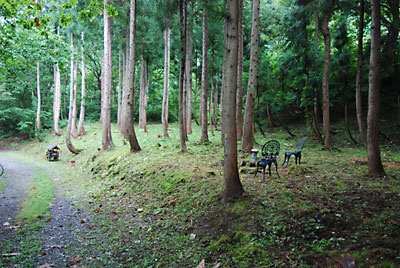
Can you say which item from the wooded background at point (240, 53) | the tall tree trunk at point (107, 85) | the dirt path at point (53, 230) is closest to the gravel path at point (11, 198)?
the dirt path at point (53, 230)

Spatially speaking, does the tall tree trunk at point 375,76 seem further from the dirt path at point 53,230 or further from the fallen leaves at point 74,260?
the dirt path at point 53,230

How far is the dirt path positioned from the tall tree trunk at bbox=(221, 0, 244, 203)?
3.20 m

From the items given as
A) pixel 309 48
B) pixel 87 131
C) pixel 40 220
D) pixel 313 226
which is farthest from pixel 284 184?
pixel 87 131

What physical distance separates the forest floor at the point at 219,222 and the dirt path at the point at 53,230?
0.02 metres

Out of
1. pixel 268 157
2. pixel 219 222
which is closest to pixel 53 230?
pixel 219 222

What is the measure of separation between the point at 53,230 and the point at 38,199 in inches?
107

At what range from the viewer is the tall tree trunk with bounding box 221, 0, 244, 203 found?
16.1 feet

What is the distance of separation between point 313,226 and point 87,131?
23.0 metres

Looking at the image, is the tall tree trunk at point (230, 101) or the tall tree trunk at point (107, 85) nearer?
the tall tree trunk at point (230, 101)

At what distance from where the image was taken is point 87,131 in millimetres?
23422

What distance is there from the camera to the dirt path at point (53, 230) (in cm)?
451

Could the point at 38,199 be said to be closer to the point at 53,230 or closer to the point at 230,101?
the point at 53,230

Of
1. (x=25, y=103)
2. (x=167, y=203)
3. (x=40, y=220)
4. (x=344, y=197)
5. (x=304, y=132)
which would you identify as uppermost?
(x=25, y=103)

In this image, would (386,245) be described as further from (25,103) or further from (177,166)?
(25,103)
